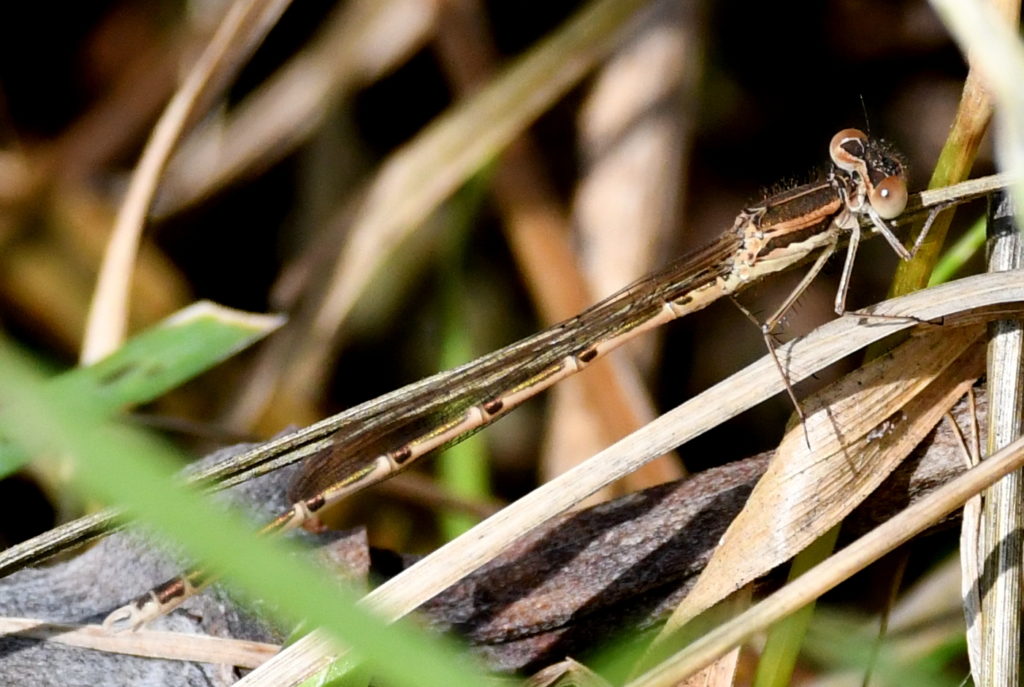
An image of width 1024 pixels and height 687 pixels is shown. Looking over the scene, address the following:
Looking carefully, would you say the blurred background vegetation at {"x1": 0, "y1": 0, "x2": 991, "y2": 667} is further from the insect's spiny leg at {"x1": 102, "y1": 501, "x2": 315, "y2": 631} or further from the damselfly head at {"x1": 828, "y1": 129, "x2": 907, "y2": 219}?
the insect's spiny leg at {"x1": 102, "y1": 501, "x2": 315, "y2": 631}

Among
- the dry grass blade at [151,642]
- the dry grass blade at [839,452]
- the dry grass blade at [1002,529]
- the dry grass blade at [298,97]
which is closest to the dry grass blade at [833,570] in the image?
the dry grass blade at [1002,529]

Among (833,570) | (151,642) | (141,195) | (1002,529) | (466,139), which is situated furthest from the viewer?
(466,139)

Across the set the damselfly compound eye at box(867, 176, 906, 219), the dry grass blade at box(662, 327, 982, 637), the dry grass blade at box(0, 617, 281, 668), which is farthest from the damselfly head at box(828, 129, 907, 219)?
the dry grass blade at box(0, 617, 281, 668)

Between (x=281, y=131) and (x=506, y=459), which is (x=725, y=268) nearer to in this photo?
(x=506, y=459)

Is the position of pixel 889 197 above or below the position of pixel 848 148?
below

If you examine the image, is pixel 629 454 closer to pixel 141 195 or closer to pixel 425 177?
pixel 141 195

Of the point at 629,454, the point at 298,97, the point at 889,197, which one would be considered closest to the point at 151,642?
the point at 629,454
